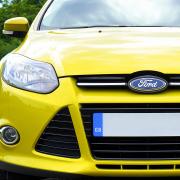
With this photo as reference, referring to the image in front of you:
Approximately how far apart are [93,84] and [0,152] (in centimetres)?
74

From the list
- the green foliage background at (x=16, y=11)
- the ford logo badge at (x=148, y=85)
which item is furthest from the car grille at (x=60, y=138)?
the green foliage background at (x=16, y=11)

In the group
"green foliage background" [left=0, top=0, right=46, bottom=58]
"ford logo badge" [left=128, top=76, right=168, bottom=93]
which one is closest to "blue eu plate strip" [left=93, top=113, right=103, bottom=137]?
"ford logo badge" [left=128, top=76, right=168, bottom=93]

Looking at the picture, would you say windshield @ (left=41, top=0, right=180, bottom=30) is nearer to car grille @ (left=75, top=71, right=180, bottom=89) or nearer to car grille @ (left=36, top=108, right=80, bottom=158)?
car grille @ (left=75, top=71, right=180, bottom=89)

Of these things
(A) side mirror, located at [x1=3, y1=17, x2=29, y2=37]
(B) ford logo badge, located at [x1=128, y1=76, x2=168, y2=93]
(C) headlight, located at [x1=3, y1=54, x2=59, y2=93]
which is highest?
(A) side mirror, located at [x1=3, y1=17, x2=29, y2=37]

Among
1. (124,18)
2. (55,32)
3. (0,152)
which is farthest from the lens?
(124,18)

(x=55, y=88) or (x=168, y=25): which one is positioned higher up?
(x=168, y=25)

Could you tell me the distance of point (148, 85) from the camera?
138 inches

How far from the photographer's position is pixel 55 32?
15.3 feet

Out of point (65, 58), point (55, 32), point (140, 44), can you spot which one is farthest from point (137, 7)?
point (65, 58)

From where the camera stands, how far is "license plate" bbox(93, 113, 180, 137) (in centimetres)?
342

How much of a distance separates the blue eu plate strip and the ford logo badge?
0.25 m

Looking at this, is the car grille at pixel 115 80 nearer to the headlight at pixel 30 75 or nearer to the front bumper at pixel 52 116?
the front bumper at pixel 52 116

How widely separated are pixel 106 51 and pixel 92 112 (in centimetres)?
52

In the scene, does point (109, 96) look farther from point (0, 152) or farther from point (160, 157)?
point (0, 152)
